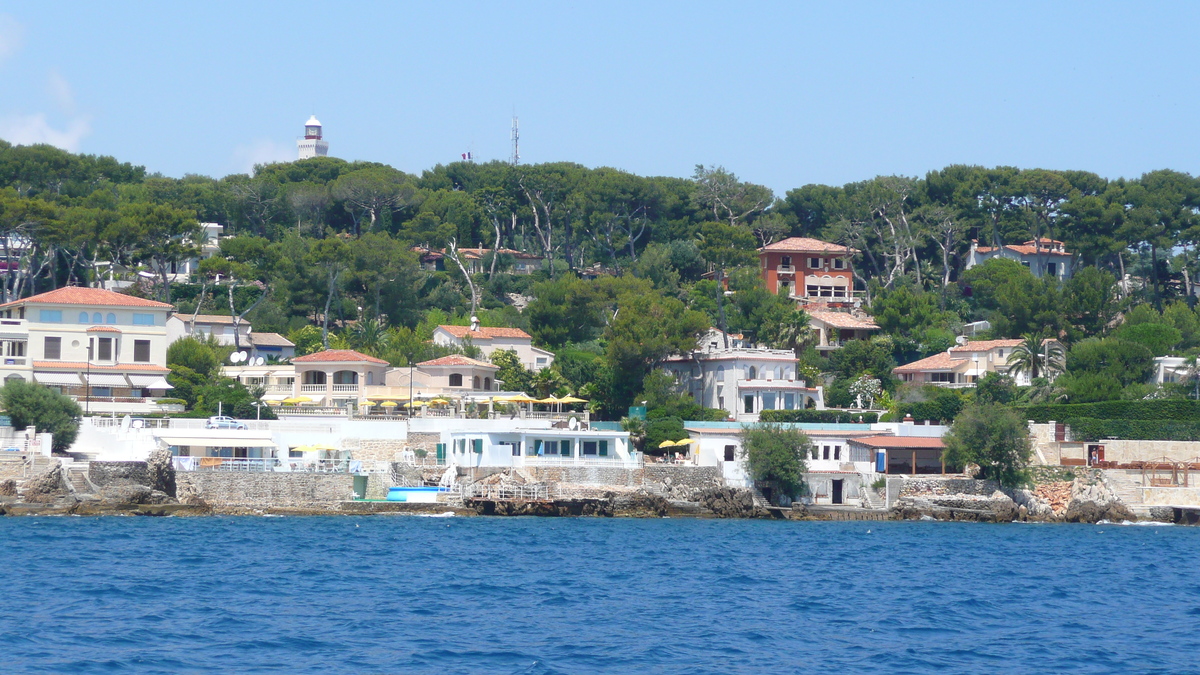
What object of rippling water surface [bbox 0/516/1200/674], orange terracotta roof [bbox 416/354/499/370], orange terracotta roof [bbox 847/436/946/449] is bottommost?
rippling water surface [bbox 0/516/1200/674]

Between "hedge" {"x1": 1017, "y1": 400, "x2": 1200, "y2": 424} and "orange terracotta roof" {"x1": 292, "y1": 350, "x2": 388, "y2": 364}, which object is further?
"orange terracotta roof" {"x1": 292, "y1": 350, "x2": 388, "y2": 364}

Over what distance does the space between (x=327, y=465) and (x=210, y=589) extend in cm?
2065

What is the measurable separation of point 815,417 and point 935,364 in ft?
40.5

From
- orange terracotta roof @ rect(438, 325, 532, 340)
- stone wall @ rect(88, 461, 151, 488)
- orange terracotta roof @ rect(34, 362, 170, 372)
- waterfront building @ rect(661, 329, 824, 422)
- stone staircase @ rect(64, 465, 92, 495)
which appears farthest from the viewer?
orange terracotta roof @ rect(438, 325, 532, 340)

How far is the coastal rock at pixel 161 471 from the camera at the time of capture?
49250 millimetres

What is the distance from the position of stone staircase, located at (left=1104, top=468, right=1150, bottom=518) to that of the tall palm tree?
10740 mm

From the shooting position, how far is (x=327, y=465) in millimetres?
52719

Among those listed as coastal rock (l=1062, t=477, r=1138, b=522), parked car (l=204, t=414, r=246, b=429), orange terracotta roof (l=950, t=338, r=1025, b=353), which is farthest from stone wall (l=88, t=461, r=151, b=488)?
orange terracotta roof (l=950, t=338, r=1025, b=353)

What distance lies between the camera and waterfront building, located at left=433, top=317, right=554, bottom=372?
71.1 metres

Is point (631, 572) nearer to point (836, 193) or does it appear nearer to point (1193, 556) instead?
point (1193, 556)

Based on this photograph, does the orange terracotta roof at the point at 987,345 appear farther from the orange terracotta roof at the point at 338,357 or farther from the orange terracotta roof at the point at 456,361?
the orange terracotta roof at the point at 338,357

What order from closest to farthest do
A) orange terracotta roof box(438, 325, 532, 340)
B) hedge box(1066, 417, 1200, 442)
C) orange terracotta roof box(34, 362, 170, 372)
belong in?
hedge box(1066, 417, 1200, 442) → orange terracotta roof box(34, 362, 170, 372) → orange terracotta roof box(438, 325, 532, 340)

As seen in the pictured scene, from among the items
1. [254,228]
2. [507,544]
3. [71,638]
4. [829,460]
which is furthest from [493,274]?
[71,638]

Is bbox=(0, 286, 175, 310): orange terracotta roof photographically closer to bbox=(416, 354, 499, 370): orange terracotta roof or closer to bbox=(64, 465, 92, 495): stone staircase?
bbox=(416, 354, 499, 370): orange terracotta roof
